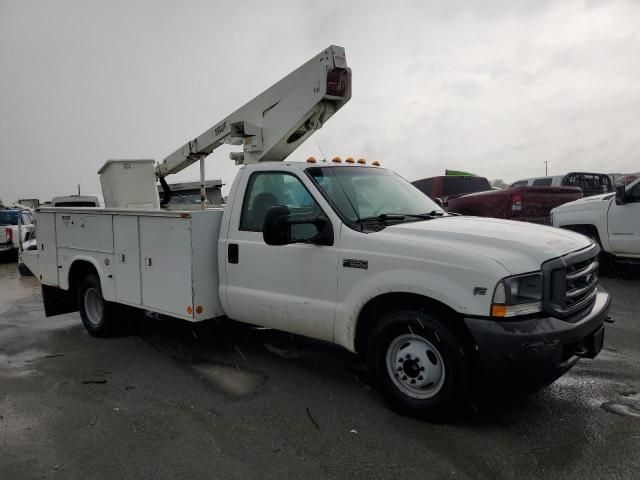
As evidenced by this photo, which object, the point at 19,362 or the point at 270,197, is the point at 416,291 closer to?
the point at 270,197

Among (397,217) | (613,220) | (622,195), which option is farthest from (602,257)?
(397,217)

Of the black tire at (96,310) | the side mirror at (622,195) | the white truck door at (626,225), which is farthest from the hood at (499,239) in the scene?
the white truck door at (626,225)

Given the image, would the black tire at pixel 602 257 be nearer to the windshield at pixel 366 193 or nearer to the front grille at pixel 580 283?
the windshield at pixel 366 193

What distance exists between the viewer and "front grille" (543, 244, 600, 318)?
3367mm

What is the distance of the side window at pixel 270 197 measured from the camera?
4.40 meters

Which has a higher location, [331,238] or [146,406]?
[331,238]

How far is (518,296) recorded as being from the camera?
3.28 metres

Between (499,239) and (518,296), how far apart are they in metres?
0.46

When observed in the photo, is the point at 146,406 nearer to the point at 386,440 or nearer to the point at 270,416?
the point at 270,416

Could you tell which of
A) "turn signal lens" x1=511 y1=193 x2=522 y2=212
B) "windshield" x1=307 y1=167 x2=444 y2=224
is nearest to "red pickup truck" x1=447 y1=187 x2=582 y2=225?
"turn signal lens" x1=511 y1=193 x2=522 y2=212

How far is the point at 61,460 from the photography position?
129 inches

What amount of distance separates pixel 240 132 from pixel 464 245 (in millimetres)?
3592

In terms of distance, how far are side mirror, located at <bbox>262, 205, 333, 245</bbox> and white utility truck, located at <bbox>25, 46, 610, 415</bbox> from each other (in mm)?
11

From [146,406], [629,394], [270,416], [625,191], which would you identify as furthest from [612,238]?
[146,406]
